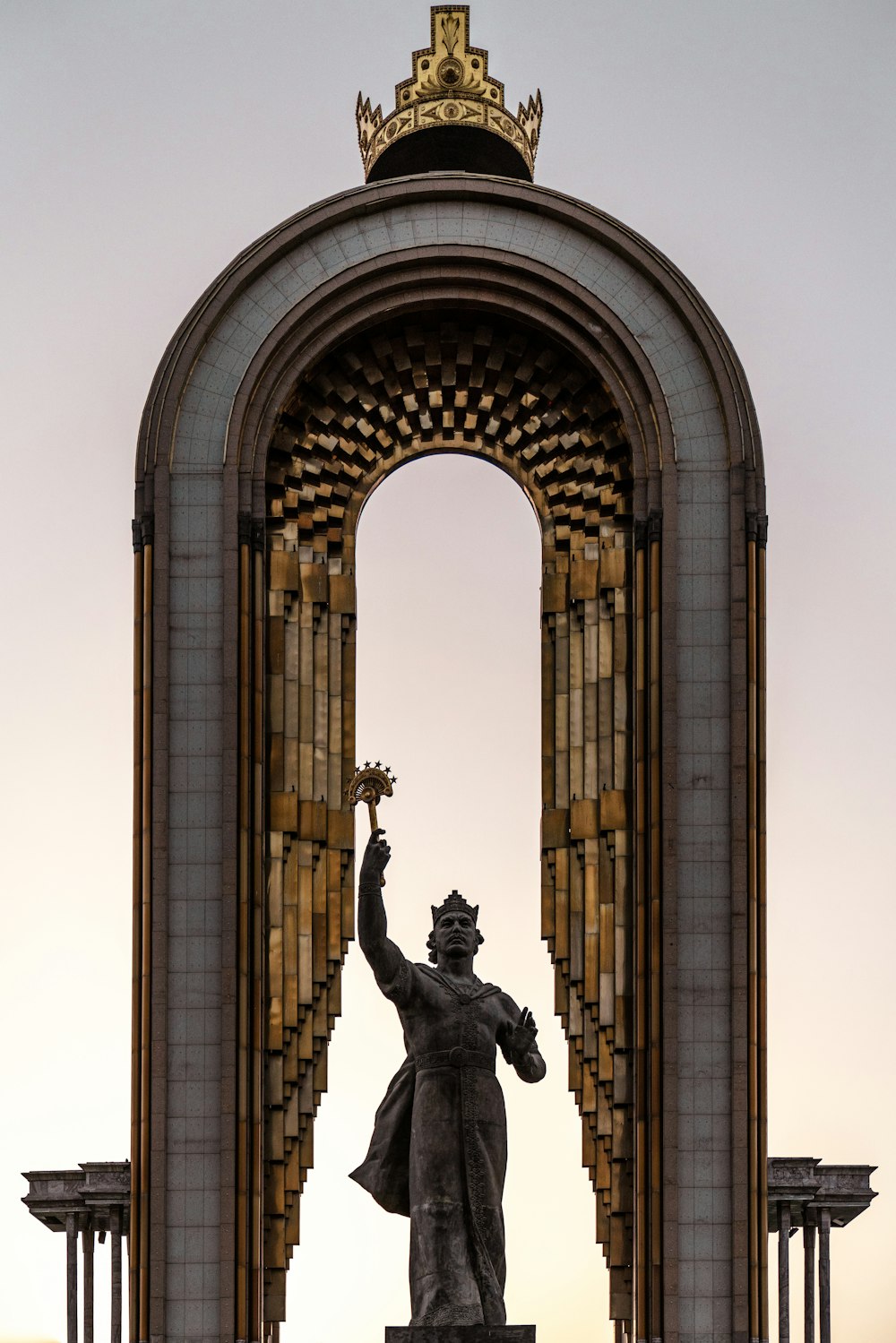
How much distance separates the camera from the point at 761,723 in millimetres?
17688

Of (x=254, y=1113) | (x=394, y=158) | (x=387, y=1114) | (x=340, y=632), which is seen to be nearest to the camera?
(x=387, y=1114)

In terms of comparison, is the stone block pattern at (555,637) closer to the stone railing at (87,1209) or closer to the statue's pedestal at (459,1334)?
the stone railing at (87,1209)

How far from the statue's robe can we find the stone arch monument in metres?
1.50

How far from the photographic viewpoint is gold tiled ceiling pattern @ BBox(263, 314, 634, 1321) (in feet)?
57.8

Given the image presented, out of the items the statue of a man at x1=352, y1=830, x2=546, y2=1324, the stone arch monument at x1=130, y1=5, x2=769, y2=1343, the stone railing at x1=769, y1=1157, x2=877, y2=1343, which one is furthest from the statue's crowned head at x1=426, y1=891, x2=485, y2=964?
the stone railing at x1=769, y1=1157, x2=877, y2=1343

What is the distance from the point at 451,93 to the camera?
64.0ft

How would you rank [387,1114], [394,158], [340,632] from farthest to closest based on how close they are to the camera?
1. [394,158]
2. [340,632]
3. [387,1114]

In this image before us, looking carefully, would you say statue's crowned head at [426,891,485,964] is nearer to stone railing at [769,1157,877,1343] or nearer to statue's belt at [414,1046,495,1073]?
statue's belt at [414,1046,495,1073]

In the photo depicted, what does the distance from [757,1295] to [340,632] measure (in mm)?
5126

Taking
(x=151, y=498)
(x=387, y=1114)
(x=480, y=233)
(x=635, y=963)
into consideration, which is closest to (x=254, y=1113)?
(x=387, y=1114)

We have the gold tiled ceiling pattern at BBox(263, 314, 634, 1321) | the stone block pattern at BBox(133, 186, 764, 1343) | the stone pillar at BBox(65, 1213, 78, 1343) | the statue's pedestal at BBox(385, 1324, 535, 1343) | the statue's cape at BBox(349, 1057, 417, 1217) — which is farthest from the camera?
the gold tiled ceiling pattern at BBox(263, 314, 634, 1321)

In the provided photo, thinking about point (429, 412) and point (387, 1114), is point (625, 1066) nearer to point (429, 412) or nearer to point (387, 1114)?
point (387, 1114)

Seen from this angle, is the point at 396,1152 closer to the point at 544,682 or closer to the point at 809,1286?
the point at 809,1286

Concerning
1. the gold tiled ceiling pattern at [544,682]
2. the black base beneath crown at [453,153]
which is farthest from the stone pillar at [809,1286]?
the black base beneath crown at [453,153]
